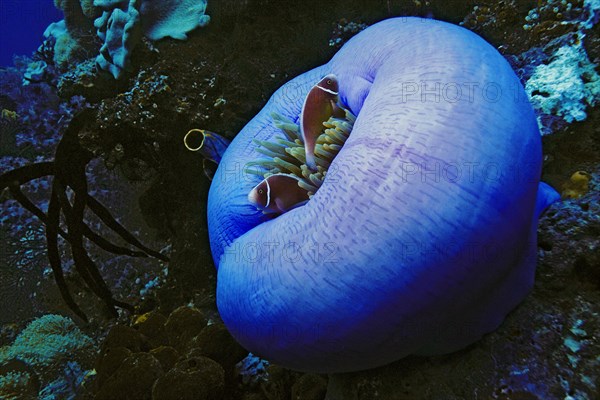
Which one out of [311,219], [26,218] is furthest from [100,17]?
[311,219]

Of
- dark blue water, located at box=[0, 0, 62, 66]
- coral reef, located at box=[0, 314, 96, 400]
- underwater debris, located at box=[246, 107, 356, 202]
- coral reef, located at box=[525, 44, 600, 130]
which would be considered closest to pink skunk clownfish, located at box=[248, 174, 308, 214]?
underwater debris, located at box=[246, 107, 356, 202]

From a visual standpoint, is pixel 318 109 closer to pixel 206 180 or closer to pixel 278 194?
pixel 278 194

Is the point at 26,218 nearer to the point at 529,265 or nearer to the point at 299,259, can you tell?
the point at 299,259

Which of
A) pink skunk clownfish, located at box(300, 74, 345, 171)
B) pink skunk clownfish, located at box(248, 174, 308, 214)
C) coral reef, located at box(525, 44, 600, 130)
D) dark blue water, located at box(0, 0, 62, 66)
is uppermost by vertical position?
dark blue water, located at box(0, 0, 62, 66)

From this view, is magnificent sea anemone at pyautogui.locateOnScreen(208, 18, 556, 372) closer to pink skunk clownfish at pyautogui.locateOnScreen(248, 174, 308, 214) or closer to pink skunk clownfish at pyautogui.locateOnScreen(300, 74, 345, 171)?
pink skunk clownfish at pyautogui.locateOnScreen(248, 174, 308, 214)

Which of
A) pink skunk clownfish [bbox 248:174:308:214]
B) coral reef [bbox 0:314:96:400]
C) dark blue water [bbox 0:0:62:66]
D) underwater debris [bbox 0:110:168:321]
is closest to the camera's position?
pink skunk clownfish [bbox 248:174:308:214]

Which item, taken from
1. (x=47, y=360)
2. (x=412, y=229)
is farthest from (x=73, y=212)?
(x=412, y=229)
